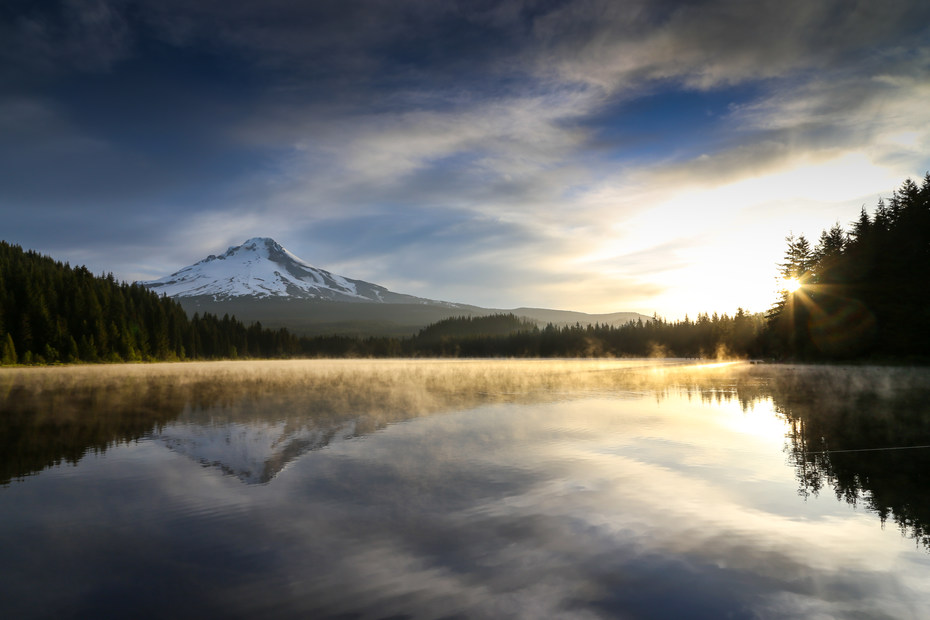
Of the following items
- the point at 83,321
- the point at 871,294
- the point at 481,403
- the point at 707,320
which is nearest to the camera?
the point at 481,403

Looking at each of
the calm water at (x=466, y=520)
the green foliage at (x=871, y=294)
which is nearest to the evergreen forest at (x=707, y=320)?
the green foliage at (x=871, y=294)

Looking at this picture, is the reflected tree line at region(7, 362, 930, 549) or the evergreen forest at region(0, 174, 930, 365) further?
the evergreen forest at region(0, 174, 930, 365)

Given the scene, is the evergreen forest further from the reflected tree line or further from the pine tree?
the reflected tree line

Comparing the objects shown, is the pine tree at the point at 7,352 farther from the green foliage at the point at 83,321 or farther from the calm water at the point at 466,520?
the calm water at the point at 466,520

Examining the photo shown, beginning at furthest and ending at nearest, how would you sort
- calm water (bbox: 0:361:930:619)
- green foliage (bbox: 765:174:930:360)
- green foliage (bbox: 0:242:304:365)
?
1. green foliage (bbox: 0:242:304:365)
2. green foliage (bbox: 765:174:930:360)
3. calm water (bbox: 0:361:930:619)

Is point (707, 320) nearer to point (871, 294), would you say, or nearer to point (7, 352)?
point (871, 294)

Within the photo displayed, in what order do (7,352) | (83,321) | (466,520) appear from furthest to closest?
(83,321) → (7,352) → (466,520)

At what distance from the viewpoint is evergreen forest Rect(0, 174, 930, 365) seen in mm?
51094

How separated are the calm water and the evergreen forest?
140ft

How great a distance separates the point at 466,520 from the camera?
8648 mm

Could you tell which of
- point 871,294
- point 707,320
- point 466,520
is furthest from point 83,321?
point 707,320

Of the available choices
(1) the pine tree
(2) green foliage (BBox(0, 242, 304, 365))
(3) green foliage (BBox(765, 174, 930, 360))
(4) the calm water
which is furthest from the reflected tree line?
(2) green foliage (BBox(0, 242, 304, 365))

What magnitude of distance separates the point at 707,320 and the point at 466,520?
15863 cm

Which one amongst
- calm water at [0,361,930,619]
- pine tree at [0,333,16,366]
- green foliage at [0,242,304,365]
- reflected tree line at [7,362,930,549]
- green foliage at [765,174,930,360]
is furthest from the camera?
green foliage at [0,242,304,365]
